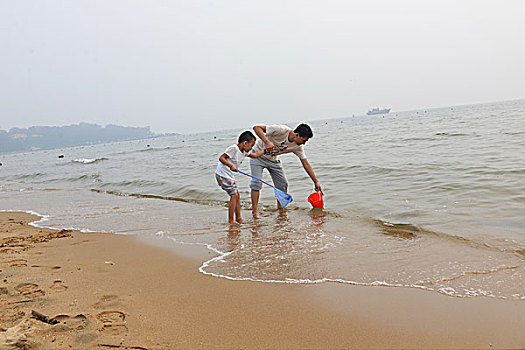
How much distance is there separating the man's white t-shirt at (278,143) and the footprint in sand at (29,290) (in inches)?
149

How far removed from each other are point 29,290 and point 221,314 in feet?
5.47

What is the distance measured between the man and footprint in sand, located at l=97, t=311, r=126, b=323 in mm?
3583

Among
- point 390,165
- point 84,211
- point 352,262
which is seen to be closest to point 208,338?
point 352,262

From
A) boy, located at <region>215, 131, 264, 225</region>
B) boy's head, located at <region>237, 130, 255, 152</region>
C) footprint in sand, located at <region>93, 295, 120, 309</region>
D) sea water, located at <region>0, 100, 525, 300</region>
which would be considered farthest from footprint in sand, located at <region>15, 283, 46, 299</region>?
boy's head, located at <region>237, 130, 255, 152</region>

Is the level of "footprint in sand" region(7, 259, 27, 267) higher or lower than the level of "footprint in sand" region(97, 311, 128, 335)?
lower

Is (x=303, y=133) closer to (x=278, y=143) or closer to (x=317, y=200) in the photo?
(x=278, y=143)

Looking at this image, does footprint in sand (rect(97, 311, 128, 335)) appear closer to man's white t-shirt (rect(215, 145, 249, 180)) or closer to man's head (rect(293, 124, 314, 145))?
man's white t-shirt (rect(215, 145, 249, 180))

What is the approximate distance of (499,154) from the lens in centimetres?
894

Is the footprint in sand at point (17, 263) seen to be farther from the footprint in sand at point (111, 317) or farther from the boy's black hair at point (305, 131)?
the boy's black hair at point (305, 131)

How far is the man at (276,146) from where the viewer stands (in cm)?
548

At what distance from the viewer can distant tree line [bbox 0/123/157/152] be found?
107m

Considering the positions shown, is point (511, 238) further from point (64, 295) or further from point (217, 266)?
point (64, 295)

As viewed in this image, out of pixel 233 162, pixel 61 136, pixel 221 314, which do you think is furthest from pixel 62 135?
pixel 221 314

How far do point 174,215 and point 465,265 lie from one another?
189 inches
